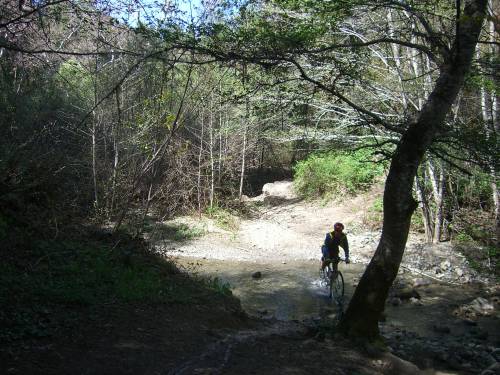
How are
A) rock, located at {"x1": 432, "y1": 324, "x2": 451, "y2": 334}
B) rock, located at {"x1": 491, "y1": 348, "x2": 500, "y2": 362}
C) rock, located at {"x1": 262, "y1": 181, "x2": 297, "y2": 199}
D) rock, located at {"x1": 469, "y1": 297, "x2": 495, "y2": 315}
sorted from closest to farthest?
rock, located at {"x1": 491, "y1": 348, "x2": 500, "y2": 362} < rock, located at {"x1": 432, "y1": 324, "x2": 451, "y2": 334} < rock, located at {"x1": 469, "y1": 297, "x2": 495, "y2": 315} < rock, located at {"x1": 262, "y1": 181, "x2": 297, "y2": 199}

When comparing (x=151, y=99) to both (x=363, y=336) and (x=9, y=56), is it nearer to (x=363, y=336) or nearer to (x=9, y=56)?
(x=9, y=56)

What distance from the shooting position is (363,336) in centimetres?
690

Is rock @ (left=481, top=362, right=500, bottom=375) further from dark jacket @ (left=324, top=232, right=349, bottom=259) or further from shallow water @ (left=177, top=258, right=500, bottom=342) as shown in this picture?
dark jacket @ (left=324, top=232, right=349, bottom=259)

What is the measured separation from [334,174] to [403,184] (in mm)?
17909

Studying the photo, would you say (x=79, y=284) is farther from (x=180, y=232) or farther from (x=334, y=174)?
(x=334, y=174)

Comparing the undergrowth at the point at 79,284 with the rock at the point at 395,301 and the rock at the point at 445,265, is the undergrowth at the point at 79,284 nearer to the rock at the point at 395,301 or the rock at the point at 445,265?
the rock at the point at 395,301

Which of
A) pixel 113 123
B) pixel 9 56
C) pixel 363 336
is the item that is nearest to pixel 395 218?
pixel 363 336

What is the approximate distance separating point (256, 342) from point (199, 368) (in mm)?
1473

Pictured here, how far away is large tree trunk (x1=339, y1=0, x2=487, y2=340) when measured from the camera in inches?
240

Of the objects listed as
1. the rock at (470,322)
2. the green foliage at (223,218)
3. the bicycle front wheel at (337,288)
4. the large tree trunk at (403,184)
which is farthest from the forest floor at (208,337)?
the green foliage at (223,218)

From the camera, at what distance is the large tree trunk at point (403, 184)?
6108 millimetres

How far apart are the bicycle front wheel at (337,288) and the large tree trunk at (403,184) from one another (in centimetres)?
455

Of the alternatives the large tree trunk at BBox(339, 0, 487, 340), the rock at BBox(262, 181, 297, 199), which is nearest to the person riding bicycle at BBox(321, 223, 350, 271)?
the large tree trunk at BBox(339, 0, 487, 340)

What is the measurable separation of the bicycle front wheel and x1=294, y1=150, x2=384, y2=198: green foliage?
37.2ft
